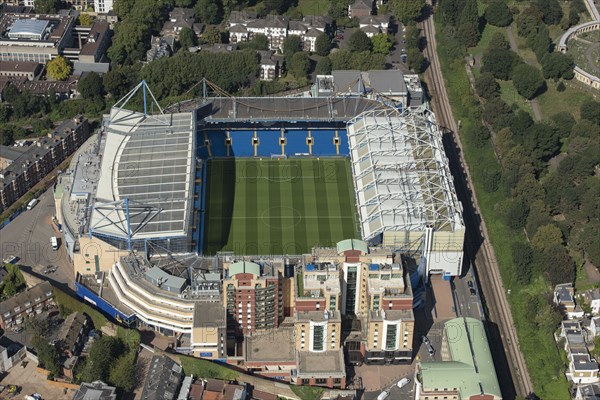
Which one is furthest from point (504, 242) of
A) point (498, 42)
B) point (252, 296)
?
point (498, 42)

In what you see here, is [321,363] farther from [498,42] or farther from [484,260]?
[498,42]

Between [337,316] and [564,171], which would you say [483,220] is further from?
[337,316]

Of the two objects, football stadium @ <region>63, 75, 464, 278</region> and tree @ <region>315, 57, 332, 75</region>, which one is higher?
tree @ <region>315, 57, 332, 75</region>

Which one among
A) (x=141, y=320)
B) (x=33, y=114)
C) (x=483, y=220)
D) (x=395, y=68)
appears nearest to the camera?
(x=141, y=320)

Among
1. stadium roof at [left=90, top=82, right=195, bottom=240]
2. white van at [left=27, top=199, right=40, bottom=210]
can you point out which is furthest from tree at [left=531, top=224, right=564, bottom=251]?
white van at [left=27, top=199, right=40, bottom=210]

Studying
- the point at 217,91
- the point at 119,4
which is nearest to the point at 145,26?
the point at 119,4

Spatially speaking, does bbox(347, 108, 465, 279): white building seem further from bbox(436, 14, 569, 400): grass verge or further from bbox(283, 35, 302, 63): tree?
bbox(283, 35, 302, 63): tree

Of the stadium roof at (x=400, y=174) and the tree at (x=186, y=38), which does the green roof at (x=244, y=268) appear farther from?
the tree at (x=186, y=38)
